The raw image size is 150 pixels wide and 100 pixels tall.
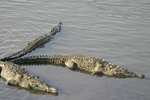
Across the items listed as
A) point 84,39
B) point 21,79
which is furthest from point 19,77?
point 84,39

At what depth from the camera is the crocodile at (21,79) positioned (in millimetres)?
8492

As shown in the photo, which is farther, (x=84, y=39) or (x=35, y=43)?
(x=84, y=39)

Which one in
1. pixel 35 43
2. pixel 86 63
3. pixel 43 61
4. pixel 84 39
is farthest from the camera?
pixel 84 39

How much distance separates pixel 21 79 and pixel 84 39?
5224mm

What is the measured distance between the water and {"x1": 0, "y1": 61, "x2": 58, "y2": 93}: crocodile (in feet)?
0.68

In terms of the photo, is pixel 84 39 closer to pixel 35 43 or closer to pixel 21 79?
pixel 35 43

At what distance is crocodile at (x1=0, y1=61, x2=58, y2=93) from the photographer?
849 centimetres

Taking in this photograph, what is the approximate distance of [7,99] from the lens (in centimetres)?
820

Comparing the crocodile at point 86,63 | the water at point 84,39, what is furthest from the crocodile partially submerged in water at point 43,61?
the water at point 84,39

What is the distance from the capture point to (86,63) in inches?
399

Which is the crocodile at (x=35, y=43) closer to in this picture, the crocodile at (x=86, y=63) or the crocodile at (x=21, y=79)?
the crocodile at (x=86, y=63)

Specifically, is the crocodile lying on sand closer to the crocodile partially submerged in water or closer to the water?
the crocodile partially submerged in water

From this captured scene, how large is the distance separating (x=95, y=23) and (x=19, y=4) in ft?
20.9

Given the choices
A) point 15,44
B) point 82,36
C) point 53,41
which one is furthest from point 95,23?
point 15,44
